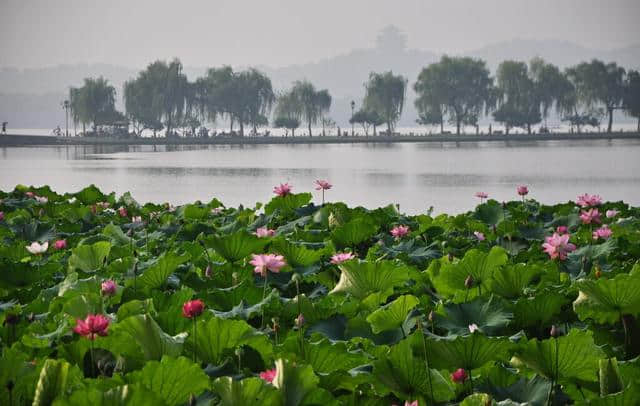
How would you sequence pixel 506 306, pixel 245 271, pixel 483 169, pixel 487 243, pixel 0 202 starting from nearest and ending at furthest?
pixel 506 306 < pixel 245 271 < pixel 487 243 < pixel 0 202 < pixel 483 169

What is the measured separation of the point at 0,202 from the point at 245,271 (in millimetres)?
3564

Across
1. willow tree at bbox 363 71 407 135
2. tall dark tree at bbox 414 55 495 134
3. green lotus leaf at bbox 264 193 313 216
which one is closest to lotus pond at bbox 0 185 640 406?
green lotus leaf at bbox 264 193 313 216

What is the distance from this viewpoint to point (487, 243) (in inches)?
152

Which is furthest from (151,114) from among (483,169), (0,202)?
(0,202)

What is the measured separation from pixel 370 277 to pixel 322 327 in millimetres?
327

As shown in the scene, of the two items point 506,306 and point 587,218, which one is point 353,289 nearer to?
point 506,306

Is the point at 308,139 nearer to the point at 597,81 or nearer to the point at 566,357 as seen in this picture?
the point at 597,81

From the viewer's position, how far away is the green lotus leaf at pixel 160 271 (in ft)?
8.42

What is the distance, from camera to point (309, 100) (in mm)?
77875

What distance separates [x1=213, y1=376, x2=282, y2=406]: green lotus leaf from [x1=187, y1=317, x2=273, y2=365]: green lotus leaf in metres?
0.33

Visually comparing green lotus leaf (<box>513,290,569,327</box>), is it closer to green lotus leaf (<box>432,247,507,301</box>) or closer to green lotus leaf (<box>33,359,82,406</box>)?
green lotus leaf (<box>432,247,507,301</box>)

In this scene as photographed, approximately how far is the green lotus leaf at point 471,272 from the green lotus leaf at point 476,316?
12.2 inches

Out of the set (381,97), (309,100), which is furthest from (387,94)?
(309,100)

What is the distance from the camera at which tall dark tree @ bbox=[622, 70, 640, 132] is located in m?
79.7
